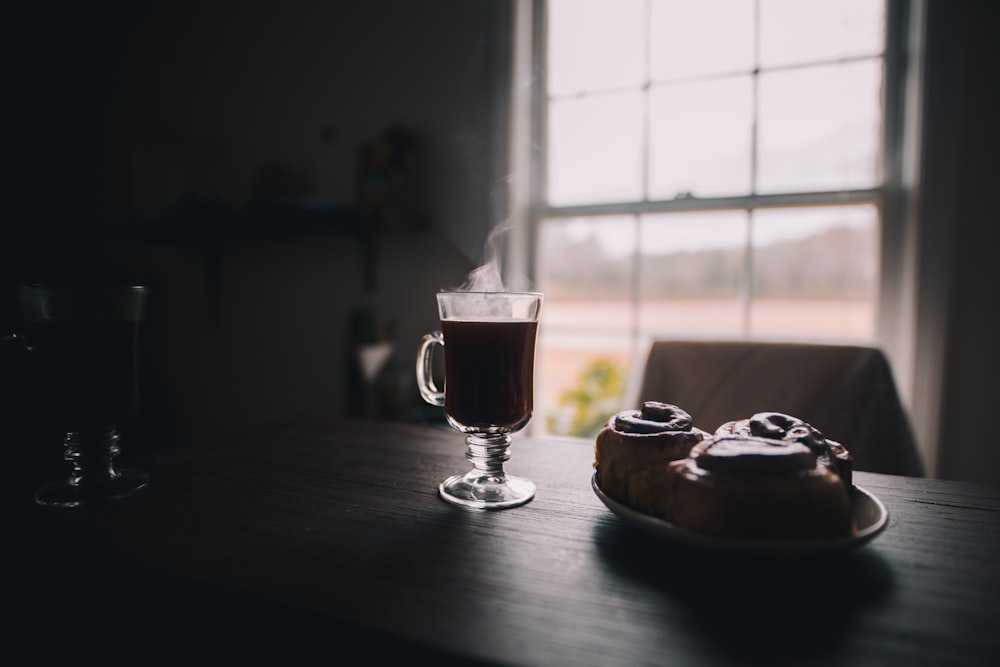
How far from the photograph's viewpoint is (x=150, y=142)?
3.09m

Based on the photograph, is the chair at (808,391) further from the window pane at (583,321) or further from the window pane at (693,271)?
the window pane at (583,321)

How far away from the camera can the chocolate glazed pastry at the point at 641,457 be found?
61 centimetres

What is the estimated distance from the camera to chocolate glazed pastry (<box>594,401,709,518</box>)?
0.61m

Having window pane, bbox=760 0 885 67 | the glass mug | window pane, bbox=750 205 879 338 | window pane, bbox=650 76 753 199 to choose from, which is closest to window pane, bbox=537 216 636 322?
window pane, bbox=650 76 753 199

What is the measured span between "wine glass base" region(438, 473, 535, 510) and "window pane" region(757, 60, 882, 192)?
1.60 m

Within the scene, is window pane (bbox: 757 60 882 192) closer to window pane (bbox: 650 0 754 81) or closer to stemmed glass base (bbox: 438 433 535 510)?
window pane (bbox: 650 0 754 81)

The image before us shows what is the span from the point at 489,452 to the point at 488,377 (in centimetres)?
11

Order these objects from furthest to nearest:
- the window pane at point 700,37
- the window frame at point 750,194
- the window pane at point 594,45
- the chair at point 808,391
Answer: the window pane at point 594,45
the window pane at point 700,37
the window frame at point 750,194
the chair at point 808,391

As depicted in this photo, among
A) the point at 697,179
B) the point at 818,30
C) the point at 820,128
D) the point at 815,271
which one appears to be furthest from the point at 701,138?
the point at 815,271

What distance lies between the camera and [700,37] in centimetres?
198

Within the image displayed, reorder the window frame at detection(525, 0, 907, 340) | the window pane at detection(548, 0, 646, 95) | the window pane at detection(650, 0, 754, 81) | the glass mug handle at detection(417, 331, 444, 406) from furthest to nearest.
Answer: the window pane at detection(548, 0, 646, 95), the window pane at detection(650, 0, 754, 81), the window frame at detection(525, 0, 907, 340), the glass mug handle at detection(417, 331, 444, 406)

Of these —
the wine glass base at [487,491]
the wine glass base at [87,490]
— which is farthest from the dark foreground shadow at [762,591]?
the wine glass base at [87,490]

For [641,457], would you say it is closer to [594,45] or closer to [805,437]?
[805,437]

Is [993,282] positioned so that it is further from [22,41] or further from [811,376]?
[22,41]
